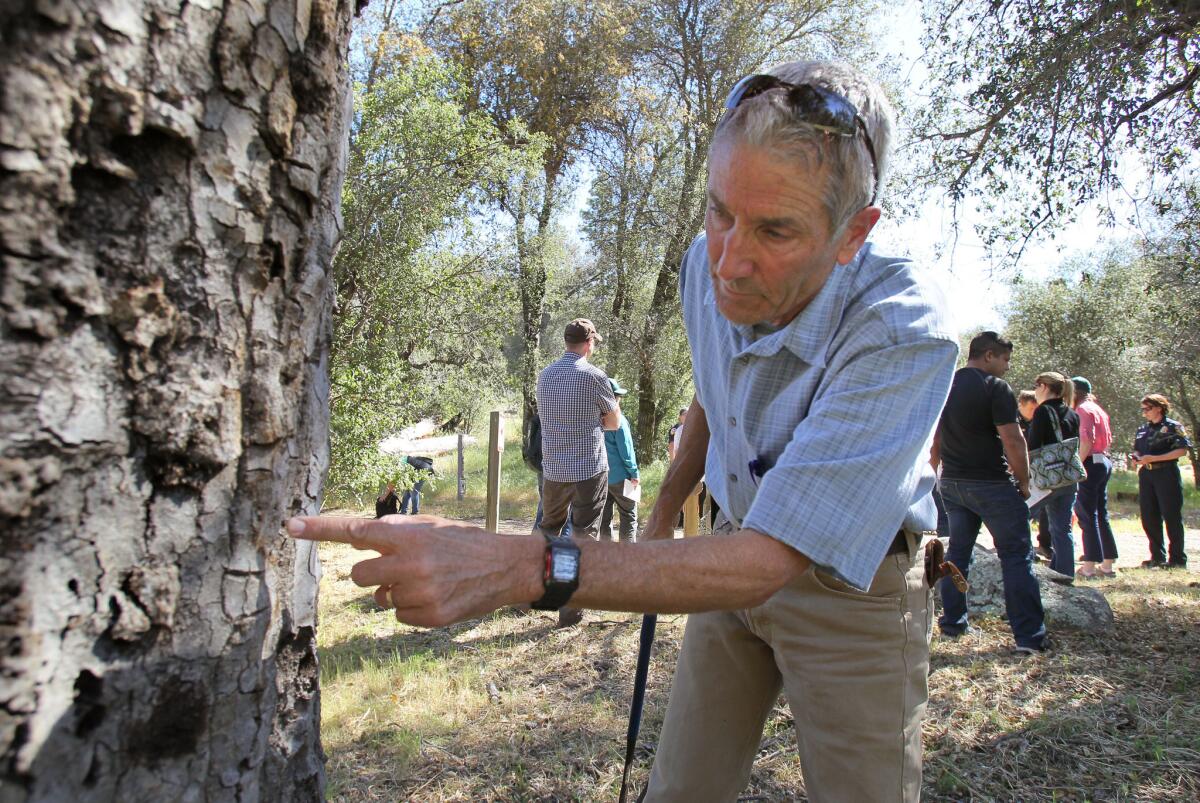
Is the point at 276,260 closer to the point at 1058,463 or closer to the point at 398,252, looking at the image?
the point at 1058,463

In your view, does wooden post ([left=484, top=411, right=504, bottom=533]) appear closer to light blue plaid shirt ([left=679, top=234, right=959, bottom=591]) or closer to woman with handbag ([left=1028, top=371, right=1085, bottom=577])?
woman with handbag ([left=1028, top=371, right=1085, bottom=577])

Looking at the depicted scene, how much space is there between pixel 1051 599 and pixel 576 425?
4072mm

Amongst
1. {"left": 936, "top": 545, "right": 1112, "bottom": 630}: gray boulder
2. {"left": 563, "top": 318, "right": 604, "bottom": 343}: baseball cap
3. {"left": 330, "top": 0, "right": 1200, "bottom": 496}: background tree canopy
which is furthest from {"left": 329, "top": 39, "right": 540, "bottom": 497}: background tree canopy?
{"left": 936, "top": 545, "right": 1112, "bottom": 630}: gray boulder

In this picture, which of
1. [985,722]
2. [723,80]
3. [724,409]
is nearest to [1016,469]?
[985,722]

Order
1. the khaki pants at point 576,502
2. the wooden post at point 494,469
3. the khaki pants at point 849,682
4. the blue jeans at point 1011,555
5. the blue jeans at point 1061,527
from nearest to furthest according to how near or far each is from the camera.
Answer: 1. the khaki pants at point 849,682
2. the blue jeans at point 1011,555
3. the khaki pants at point 576,502
4. the blue jeans at point 1061,527
5. the wooden post at point 494,469

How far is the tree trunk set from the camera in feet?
3.41

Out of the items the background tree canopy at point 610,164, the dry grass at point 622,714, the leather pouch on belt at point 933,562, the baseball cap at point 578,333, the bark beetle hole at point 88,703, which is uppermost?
the background tree canopy at point 610,164

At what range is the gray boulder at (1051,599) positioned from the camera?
5.97 meters

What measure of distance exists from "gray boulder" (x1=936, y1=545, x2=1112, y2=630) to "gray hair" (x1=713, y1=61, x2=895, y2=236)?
5.33 m

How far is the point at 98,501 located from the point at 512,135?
46.0ft

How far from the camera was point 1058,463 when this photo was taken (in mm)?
6719

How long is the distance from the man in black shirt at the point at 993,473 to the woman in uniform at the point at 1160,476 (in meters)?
4.04

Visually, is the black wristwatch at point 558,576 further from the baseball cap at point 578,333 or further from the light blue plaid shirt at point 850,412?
the baseball cap at point 578,333

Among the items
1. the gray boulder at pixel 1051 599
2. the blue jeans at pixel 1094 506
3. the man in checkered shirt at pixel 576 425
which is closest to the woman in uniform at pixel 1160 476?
the blue jeans at pixel 1094 506
